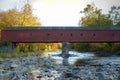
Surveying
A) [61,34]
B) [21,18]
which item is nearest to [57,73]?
[61,34]

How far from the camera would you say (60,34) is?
119 ft

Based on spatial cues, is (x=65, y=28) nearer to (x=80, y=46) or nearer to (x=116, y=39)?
(x=116, y=39)

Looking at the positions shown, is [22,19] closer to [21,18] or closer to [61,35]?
[21,18]

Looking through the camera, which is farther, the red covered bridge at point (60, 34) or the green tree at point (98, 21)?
the green tree at point (98, 21)

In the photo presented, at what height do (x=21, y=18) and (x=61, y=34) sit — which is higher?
(x=21, y=18)

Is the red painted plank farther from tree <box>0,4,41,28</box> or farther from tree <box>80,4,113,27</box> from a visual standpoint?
tree <box>80,4,113,27</box>

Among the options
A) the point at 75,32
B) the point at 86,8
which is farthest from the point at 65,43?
the point at 86,8

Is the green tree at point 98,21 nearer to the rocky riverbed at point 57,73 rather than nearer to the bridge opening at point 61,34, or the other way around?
the bridge opening at point 61,34

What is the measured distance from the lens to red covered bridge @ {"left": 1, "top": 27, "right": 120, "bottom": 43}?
119 feet

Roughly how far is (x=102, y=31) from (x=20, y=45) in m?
12.9

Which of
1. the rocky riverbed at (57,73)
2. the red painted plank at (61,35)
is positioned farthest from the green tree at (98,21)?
the rocky riverbed at (57,73)

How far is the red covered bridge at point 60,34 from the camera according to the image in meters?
36.2

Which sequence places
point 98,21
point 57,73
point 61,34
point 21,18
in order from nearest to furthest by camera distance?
point 57,73 < point 61,34 < point 21,18 < point 98,21

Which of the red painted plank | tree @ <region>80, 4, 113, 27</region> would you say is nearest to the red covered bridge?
the red painted plank
